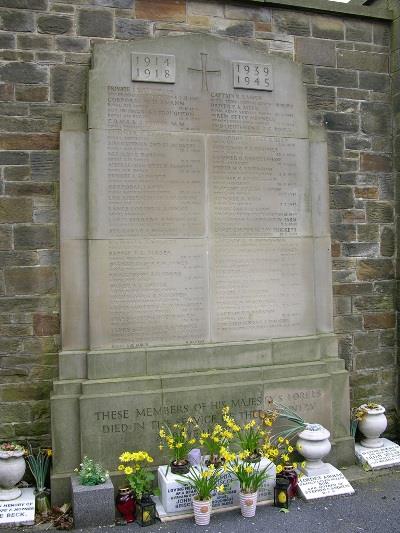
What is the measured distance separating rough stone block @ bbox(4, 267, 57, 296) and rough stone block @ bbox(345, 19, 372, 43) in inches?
158

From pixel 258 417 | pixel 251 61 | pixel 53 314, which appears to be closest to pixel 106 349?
pixel 53 314

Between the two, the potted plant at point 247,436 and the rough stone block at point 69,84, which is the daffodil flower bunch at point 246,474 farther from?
the rough stone block at point 69,84

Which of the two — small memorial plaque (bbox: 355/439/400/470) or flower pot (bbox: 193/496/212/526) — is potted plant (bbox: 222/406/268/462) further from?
small memorial plaque (bbox: 355/439/400/470)

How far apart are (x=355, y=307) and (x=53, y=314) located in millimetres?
3113

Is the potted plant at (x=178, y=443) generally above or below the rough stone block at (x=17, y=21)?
below

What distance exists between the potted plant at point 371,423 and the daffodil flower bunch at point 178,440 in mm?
1777

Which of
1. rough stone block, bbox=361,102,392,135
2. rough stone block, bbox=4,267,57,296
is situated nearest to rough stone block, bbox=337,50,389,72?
rough stone block, bbox=361,102,392,135

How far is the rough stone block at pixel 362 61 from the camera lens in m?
5.59

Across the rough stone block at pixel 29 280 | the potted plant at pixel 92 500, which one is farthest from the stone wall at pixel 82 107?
the potted plant at pixel 92 500

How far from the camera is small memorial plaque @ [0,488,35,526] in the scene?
3.96 meters

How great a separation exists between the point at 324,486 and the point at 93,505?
1.91m

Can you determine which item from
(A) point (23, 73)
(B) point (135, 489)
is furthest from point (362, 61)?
(B) point (135, 489)

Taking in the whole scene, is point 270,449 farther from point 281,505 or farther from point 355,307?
point 355,307

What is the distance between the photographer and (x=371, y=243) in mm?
5625
